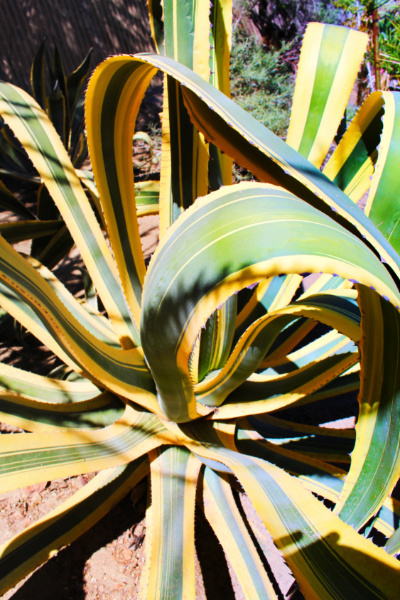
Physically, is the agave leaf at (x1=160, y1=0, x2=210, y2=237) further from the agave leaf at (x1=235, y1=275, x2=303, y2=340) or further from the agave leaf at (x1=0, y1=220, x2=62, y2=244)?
the agave leaf at (x1=0, y1=220, x2=62, y2=244)

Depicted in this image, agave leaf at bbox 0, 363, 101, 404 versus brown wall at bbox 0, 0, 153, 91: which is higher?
brown wall at bbox 0, 0, 153, 91

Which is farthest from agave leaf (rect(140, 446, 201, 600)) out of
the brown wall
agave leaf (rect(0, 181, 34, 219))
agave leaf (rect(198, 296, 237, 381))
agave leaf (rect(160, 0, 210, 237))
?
the brown wall

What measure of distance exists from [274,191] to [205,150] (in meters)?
0.68

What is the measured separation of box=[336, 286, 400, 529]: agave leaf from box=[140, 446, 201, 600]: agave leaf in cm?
42

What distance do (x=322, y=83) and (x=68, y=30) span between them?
503 cm

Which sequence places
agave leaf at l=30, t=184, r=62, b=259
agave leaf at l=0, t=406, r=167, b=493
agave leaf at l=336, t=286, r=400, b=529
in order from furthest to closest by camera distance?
1. agave leaf at l=30, t=184, r=62, b=259
2. agave leaf at l=0, t=406, r=167, b=493
3. agave leaf at l=336, t=286, r=400, b=529

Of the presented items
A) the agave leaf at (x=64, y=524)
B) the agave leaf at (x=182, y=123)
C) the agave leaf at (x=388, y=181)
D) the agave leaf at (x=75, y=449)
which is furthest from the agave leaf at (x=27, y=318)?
the agave leaf at (x=388, y=181)

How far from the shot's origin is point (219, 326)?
1346 millimetres

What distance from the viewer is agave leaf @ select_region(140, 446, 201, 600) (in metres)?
1.01

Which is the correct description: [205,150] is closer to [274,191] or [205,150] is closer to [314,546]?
[274,191]

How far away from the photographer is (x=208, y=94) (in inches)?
29.3

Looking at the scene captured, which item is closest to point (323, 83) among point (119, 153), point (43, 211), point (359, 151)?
point (359, 151)

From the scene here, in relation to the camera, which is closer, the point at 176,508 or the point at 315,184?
the point at 315,184

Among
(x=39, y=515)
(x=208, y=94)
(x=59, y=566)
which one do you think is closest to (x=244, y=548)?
(x=59, y=566)
